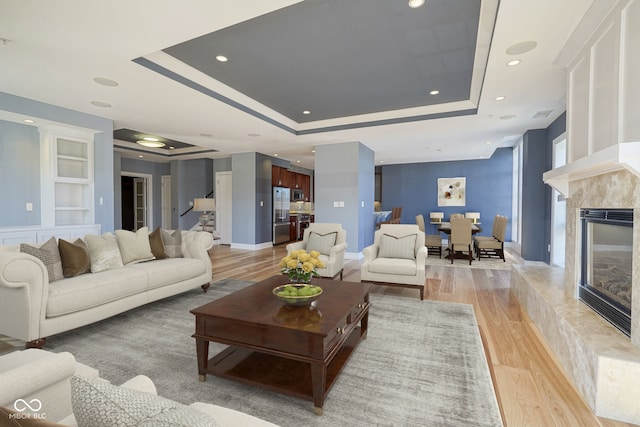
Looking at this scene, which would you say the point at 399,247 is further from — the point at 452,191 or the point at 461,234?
the point at 452,191

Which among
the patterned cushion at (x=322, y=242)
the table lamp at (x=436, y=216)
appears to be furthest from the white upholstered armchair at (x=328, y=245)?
the table lamp at (x=436, y=216)

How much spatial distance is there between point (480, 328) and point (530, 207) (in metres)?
3.78

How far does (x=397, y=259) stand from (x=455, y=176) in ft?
22.1

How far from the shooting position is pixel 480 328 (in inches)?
117

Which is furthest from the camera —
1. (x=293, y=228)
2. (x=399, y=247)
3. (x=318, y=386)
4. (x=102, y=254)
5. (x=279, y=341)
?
(x=293, y=228)

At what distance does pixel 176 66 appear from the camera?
349 cm

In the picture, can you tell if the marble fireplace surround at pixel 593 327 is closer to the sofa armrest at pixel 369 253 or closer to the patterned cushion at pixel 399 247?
the patterned cushion at pixel 399 247

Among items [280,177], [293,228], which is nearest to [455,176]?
[293,228]

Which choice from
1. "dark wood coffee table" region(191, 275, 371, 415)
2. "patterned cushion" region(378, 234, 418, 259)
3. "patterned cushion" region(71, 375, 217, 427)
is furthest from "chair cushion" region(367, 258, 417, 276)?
"patterned cushion" region(71, 375, 217, 427)

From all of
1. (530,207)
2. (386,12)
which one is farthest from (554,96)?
(386,12)

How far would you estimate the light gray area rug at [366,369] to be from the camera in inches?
68.1

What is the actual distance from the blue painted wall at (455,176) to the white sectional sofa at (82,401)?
969 centimetres

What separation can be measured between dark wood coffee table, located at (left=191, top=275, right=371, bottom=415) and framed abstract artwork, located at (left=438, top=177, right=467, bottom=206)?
27.4 feet

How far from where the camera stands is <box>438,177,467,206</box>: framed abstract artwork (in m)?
9.55
